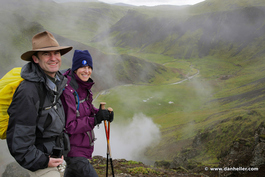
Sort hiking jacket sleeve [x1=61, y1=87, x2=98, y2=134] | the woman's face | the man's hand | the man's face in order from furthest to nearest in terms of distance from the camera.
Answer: the woman's face, hiking jacket sleeve [x1=61, y1=87, x2=98, y2=134], the man's face, the man's hand

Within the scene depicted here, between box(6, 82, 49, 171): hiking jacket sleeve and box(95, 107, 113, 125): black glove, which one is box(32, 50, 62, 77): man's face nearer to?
box(6, 82, 49, 171): hiking jacket sleeve

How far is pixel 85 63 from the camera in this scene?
222 inches

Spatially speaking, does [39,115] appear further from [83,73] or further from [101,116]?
[83,73]

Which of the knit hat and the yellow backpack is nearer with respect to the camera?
the yellow backpack

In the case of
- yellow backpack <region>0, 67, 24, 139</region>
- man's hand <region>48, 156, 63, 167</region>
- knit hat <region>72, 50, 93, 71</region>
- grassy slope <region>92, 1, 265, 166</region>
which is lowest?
grassy slope <region>92, 1, 265, 166</region>

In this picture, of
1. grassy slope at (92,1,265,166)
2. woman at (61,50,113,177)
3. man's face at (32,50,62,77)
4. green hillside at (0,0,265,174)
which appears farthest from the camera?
green hillside at (0,0,265,174)

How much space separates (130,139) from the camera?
51281mm

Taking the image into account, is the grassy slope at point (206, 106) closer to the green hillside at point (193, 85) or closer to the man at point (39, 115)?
the green hillside at point (193, 85)

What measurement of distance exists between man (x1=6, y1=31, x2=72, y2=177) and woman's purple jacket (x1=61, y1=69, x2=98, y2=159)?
332 millimetres

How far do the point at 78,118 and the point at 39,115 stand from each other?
1.33 m

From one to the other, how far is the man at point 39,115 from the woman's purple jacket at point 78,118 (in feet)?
1.09

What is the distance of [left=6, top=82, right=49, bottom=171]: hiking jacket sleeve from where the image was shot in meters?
3.70

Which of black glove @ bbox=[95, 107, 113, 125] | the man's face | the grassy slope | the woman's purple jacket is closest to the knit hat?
the woman's purple jacket

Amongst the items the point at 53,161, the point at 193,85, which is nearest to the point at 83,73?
the point at 53,161
